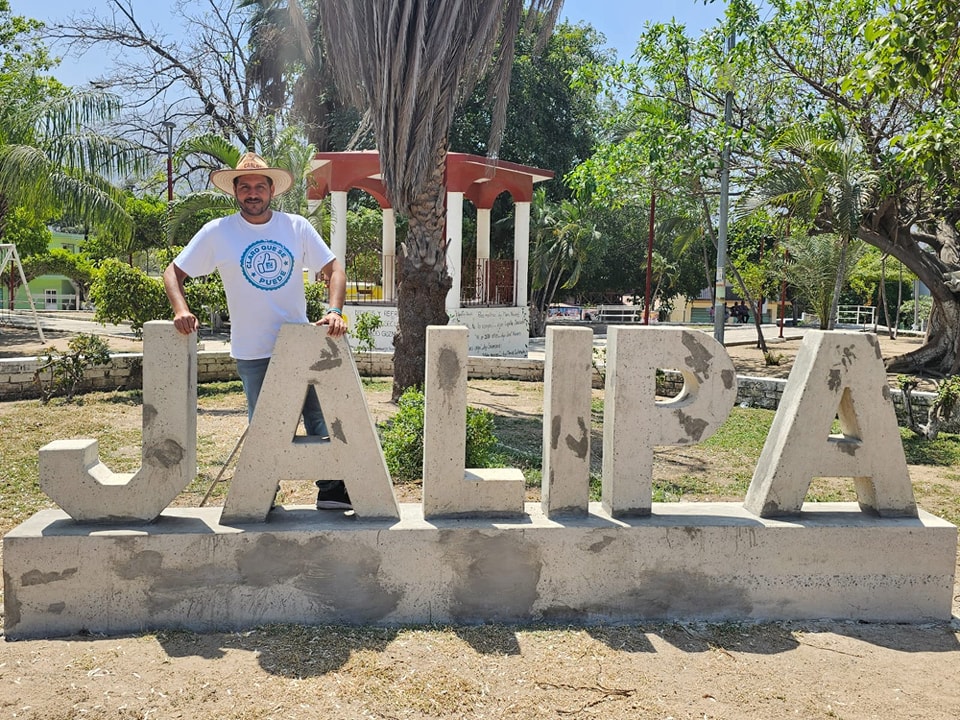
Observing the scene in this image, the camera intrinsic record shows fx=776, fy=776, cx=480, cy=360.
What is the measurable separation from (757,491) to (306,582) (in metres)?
2.19

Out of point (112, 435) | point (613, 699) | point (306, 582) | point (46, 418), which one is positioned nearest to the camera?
point (613, 699)

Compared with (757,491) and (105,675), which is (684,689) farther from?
(105,675)

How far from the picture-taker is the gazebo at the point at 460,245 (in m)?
16.5

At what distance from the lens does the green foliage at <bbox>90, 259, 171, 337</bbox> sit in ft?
32.7

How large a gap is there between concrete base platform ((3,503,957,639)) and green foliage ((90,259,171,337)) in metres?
7.06

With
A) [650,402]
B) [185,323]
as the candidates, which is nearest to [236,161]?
[185,323]

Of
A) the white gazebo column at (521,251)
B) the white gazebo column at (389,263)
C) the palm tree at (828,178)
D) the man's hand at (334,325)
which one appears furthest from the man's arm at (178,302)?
the white gazebo column at (521,251)

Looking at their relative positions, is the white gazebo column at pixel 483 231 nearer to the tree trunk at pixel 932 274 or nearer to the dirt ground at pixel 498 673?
the tree trunk at pixel 932 274

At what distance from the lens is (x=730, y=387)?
3666 mm

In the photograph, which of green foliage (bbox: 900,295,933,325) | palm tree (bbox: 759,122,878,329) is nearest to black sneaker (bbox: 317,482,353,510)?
palm tree (bbox: 759,122,878,329)

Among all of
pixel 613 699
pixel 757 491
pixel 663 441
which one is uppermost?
pixel 663 441

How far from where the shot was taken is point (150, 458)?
11.2 feet

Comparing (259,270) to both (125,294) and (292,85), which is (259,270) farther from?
(292,85)

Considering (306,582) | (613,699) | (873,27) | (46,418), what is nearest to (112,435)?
(46,418)
